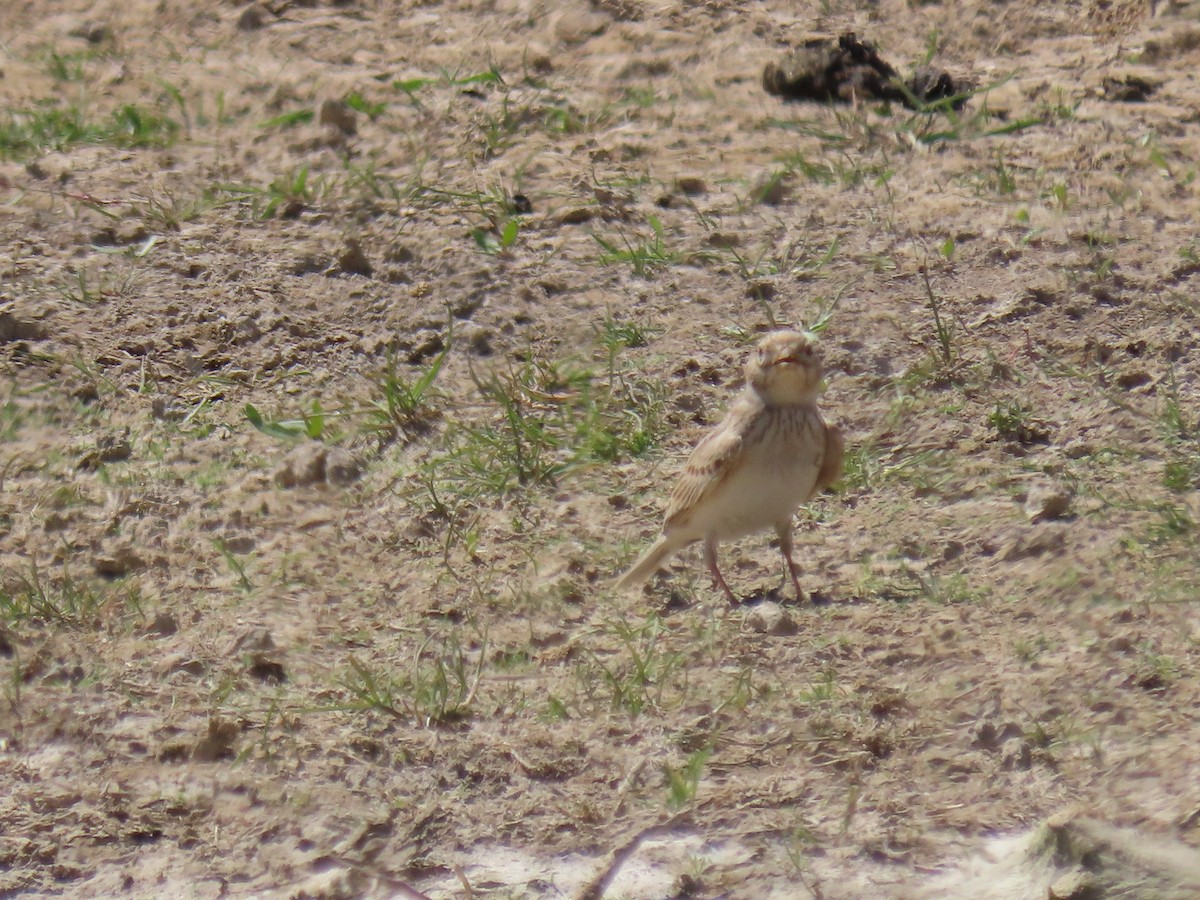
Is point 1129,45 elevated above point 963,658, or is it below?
above

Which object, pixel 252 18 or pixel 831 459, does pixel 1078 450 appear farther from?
pixel 252 18

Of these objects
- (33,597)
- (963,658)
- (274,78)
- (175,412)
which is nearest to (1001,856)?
(963,658)

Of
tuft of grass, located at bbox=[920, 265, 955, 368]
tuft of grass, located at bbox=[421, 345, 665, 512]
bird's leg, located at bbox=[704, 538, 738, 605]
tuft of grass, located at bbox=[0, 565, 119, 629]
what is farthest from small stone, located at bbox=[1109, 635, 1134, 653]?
tuft of grass, located at bbox=[0, 565, 119, 629]

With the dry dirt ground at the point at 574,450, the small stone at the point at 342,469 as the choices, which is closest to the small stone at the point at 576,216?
the dry dirt ground at the point at 574,450

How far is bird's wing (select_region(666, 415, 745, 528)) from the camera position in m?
5.31

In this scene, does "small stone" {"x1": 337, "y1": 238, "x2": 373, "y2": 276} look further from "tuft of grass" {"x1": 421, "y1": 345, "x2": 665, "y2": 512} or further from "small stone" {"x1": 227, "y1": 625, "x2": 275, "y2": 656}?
→ "small stone" {"x1": 227, "y1": 625, "x2": 275, "y2": 656}

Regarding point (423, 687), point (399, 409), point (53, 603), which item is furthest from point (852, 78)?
point (53, 603)

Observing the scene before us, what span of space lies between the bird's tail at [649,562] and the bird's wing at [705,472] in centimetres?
8

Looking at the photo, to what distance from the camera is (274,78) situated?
844 centimetres

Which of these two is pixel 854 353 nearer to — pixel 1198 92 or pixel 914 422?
pixel 914 422

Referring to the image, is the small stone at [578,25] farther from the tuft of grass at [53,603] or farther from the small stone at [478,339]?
the tuft of grass at [53,603]

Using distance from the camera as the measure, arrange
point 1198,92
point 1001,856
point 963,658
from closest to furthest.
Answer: point 1001,856, point 963,658, point 1198,92

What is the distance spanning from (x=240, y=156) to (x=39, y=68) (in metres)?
1.48

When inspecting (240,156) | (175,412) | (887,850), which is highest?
(240,156)
